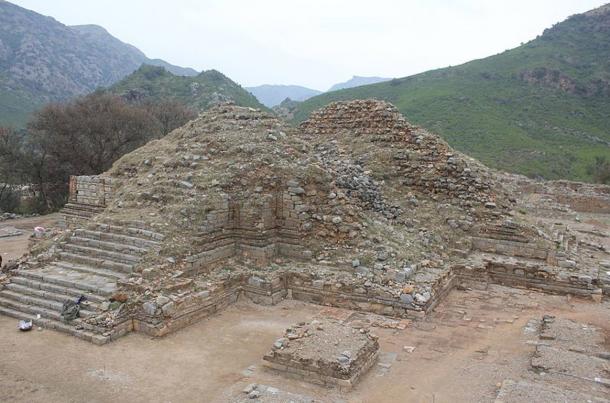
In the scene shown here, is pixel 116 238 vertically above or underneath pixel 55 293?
above

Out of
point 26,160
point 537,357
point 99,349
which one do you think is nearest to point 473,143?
point 26,160

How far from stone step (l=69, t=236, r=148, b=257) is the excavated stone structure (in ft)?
0.10

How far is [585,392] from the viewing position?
591 centimetres

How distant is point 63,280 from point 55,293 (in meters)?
0.25

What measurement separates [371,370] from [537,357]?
2.35m

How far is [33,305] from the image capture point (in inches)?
323

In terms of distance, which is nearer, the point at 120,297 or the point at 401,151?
the point at 120,297

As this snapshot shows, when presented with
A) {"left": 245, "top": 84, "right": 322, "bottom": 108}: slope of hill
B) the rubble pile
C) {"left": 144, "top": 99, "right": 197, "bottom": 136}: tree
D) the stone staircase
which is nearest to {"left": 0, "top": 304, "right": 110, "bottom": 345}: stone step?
the stone staircase

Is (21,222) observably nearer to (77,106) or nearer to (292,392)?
(77,106)

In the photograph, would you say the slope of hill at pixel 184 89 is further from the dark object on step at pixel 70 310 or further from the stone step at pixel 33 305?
the dark object on step at pixel 70 310

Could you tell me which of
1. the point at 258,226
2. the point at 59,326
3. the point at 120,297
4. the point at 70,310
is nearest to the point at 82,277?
the point at 70,310

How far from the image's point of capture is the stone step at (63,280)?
818 cm

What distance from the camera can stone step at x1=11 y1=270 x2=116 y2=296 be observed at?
26.8 ft

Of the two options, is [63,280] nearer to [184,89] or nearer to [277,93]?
[184,89]
